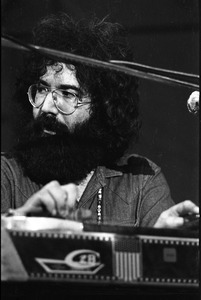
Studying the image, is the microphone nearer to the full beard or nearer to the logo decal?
the full beard

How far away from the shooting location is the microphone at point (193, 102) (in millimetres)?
1491

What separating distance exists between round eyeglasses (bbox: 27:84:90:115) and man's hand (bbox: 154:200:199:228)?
26 centimetres

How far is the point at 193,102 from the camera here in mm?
1497

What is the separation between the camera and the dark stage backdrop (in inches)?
56.7

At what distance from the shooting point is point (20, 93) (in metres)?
1.38

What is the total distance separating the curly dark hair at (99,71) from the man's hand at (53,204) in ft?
0.58

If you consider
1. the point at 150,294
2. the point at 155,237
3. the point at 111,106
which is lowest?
the point at 150,294

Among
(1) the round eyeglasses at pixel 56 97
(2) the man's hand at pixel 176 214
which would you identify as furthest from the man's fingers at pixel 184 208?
(1) the round eyeglasses at pixel 56 97

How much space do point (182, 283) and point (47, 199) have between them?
0.95ft

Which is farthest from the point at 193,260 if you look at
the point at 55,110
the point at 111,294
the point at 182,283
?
the point at 55,110

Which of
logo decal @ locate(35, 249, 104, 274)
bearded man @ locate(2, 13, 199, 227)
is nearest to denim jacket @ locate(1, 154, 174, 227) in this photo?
bearded man @ locate(2, 13, 199, 227)

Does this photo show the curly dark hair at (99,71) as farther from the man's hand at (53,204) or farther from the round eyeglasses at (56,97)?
the man's hand at (53,204)

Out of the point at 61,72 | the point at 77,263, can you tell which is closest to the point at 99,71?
the point at 61,72

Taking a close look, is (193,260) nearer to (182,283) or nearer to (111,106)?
(182,283)
